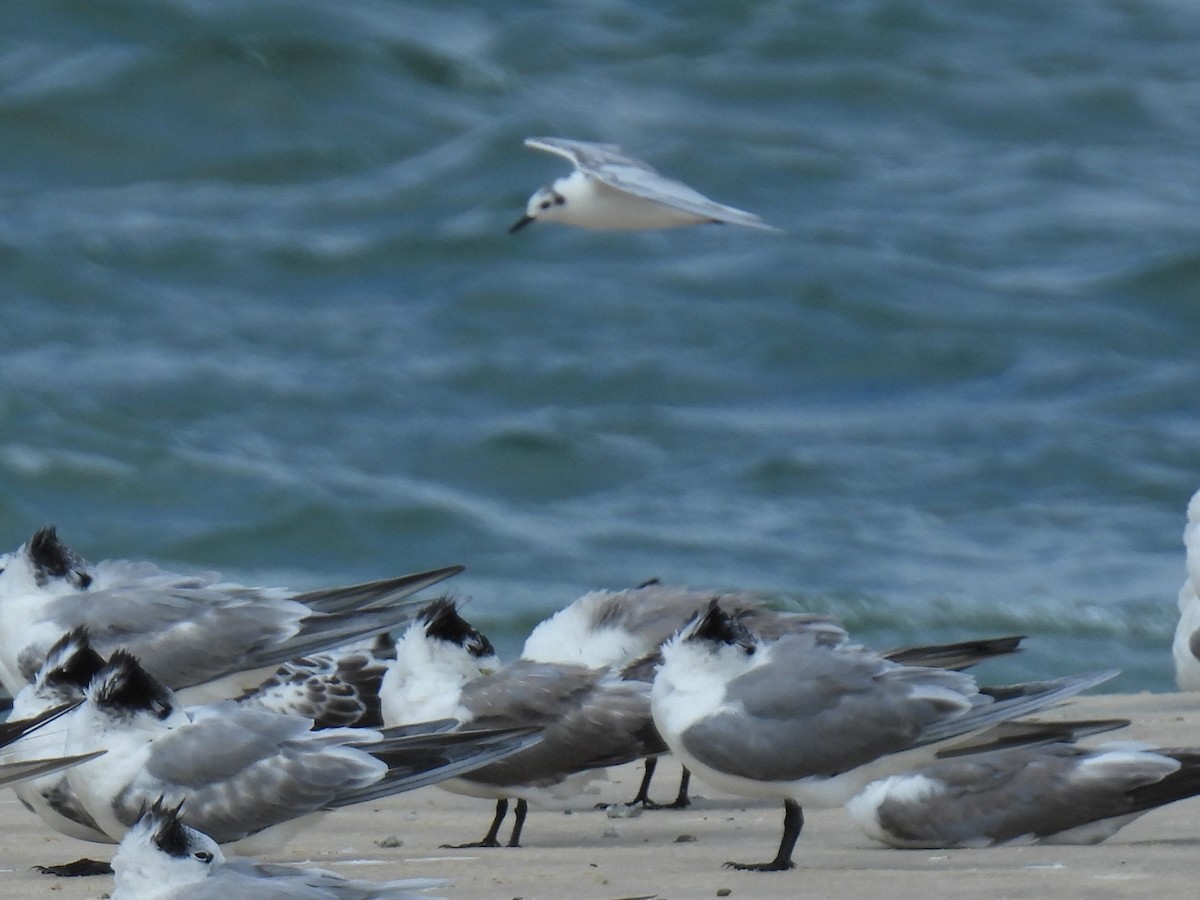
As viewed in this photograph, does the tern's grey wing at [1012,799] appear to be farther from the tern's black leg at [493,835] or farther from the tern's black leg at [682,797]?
the tern's black leg at [682,797]

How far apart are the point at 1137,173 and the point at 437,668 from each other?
15947 mm

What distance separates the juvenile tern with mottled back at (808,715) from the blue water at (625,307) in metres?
6.59

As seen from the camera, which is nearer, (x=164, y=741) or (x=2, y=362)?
(x=164, y=741)

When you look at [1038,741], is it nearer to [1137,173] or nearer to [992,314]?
[992,314]

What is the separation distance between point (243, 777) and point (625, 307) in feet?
43.0

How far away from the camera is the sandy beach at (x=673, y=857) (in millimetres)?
5051

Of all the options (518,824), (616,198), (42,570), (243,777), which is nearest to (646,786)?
(518,824)

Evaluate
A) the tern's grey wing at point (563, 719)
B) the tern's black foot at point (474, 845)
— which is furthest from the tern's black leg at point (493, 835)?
the tern's grey wing at point (563, 719)

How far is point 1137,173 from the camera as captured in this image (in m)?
21.3

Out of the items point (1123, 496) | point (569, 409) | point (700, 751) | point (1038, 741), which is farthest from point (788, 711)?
point (569, 409)

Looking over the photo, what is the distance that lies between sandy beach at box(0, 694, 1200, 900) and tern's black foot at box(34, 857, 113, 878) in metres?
0.06

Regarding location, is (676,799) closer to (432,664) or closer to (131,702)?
(432,664)

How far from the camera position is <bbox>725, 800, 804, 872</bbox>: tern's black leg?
5453mm

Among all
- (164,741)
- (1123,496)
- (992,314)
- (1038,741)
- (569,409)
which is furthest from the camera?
(992,314)
